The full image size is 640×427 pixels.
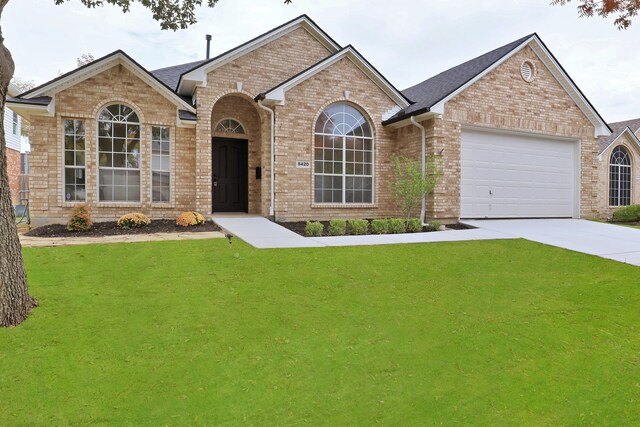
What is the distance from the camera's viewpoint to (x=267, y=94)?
39.0 feet

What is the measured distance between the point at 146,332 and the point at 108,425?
5.00 feet

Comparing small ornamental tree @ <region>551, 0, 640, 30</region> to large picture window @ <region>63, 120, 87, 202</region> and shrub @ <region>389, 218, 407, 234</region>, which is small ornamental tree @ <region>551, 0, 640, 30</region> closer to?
shrub @ <region>389, 218, 407, 234</region>

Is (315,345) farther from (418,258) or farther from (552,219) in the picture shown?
(552,219)

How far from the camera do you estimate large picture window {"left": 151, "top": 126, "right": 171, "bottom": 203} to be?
1196cm

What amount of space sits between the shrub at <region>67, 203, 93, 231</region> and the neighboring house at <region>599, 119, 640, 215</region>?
20.1 metres

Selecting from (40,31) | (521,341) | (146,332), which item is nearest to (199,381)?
(146,332)

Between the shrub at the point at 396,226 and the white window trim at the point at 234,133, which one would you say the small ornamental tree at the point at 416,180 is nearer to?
the shrub at the point at 396,226

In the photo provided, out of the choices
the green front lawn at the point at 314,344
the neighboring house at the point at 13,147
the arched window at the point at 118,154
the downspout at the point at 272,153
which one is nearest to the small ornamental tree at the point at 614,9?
the green front lawn at the point at 314,344

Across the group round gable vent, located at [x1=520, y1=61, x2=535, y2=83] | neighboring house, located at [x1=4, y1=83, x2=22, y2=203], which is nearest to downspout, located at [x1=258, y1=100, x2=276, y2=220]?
round gable vent, located at [x1=520, y1=61, x2=535, y2=83]

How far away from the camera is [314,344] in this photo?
14.1 feet

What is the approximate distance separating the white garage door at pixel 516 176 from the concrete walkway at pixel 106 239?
27.3 feet

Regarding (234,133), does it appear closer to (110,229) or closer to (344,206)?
(344,206)

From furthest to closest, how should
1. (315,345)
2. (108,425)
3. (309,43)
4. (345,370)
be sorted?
(309,43) → (315,345) → (345,370) → (108,425)

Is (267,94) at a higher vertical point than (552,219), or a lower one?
higher
